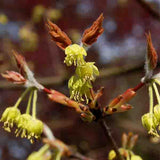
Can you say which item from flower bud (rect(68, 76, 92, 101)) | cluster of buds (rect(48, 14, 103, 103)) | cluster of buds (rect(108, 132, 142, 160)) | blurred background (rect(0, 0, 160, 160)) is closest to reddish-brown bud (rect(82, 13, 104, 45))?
cluster of buds (rect(48, 14, 103, 103))

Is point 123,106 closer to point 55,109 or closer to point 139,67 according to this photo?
point 139,67

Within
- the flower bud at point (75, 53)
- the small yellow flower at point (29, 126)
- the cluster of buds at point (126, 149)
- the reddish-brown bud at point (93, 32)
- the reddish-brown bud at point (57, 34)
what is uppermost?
the reddish-brown bud at point (57, 34)

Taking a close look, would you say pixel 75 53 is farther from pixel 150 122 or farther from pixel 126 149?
pixel 126 149

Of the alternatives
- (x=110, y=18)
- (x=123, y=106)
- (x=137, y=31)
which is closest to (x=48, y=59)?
(x=110, y=18)

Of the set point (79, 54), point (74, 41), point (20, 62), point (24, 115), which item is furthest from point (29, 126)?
point (74, 41)

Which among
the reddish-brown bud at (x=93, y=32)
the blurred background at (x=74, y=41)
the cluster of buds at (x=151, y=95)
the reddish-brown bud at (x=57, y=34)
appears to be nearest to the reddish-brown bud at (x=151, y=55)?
the cluster of buds at (x=151, y=95)

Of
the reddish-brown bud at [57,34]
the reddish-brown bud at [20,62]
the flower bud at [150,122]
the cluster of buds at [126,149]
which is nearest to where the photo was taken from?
the reddish-brown bud at [57,34]

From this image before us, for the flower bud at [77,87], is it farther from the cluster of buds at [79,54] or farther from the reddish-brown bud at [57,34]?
the reddish-brown bud at [57,34]
